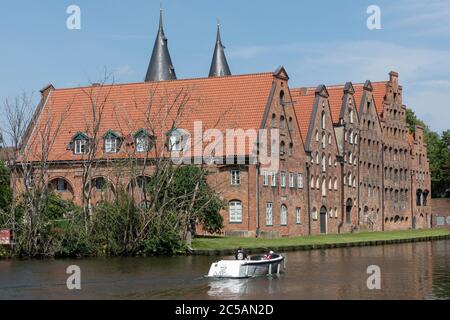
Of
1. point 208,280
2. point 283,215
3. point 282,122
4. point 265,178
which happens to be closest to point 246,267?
point 208,280

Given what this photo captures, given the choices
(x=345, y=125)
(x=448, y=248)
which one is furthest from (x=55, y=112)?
(x=448, y=248)

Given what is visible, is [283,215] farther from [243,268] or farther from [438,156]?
[438,156]

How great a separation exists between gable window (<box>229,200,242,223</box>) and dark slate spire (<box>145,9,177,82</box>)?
24271 millimetres

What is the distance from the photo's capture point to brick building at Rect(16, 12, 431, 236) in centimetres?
7006

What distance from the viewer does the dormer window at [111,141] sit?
72875 mm

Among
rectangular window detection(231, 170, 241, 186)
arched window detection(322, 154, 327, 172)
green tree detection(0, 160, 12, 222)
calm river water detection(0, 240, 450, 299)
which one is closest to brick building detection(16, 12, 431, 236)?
rectangular window detection(231, 170, 241, 186)

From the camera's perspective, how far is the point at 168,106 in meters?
73.6

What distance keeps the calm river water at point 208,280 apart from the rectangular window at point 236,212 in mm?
18508

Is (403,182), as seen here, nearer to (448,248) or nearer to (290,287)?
(448,248)

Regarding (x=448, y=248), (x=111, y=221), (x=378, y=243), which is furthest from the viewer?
(x=378, y=243)

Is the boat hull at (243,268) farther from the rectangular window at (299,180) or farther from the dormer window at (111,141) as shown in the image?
the rectangular window at (299,180)

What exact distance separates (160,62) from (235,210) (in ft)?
87.7
